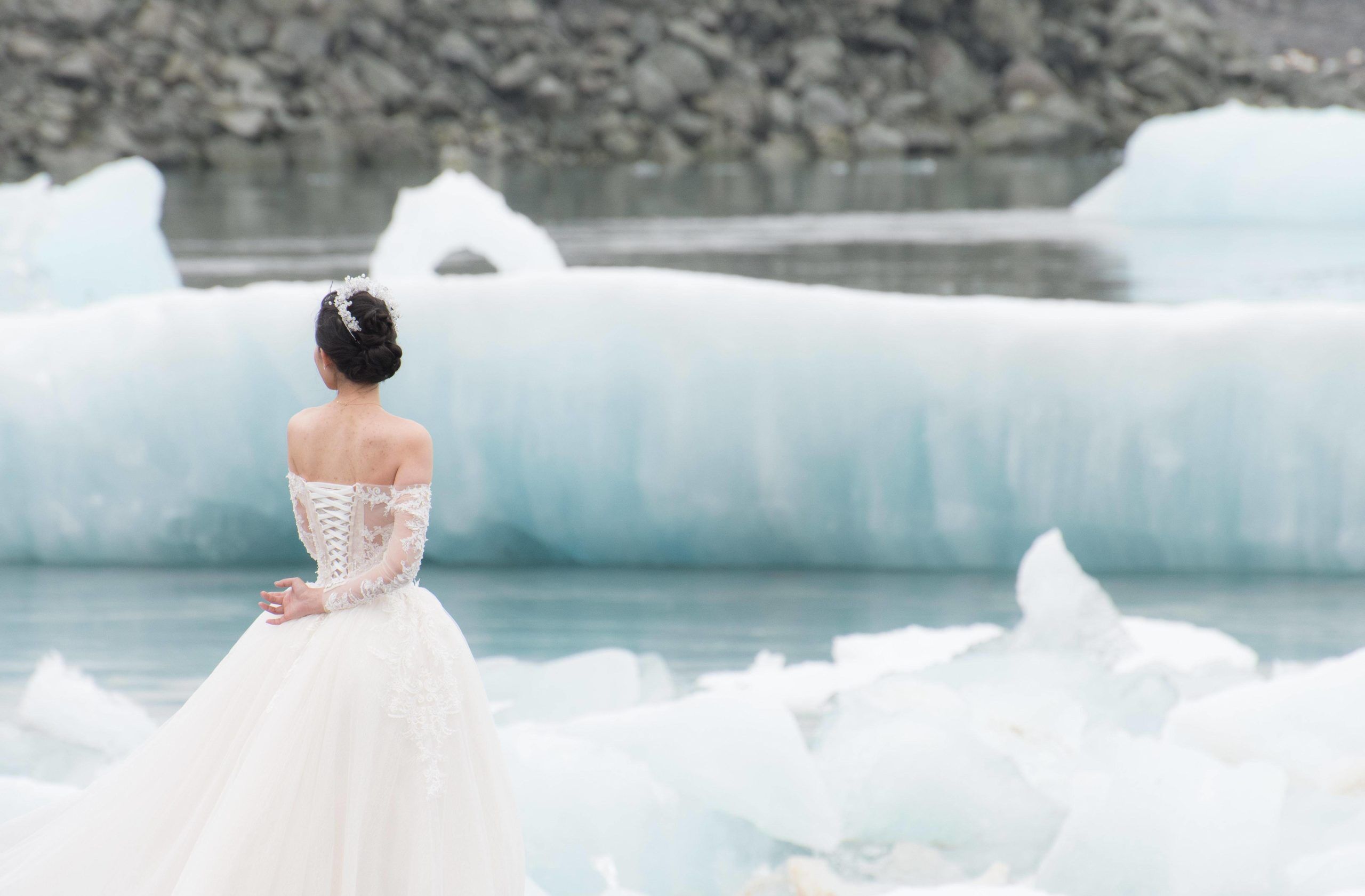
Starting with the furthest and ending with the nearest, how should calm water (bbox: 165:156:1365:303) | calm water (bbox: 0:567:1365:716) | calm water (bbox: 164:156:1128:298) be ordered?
calm water (bbox: 164:156:1128:298) → calm water (bbox: 165:156:1365:303) → calm water (bbox: 0:567:1365:716)

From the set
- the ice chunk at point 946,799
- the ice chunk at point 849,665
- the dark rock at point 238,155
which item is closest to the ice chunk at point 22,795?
the ice chunk at point 946,799

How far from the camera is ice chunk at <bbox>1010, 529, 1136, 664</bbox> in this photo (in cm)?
362

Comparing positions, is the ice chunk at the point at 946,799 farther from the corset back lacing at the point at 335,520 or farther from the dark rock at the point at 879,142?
the dark rock at the point at 879,142

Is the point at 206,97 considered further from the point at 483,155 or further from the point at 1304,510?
the point at 1304,510

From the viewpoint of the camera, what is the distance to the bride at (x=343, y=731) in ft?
5.71

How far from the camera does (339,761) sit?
1.76 meters

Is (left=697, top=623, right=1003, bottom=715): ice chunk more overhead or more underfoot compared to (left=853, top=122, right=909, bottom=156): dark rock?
more underfoot

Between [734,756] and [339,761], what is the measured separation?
1217 mm

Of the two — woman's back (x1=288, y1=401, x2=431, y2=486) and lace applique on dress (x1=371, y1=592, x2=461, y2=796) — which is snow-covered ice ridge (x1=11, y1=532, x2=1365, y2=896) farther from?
woman's back (x1=288, y1=401, x2=431, y2=486)

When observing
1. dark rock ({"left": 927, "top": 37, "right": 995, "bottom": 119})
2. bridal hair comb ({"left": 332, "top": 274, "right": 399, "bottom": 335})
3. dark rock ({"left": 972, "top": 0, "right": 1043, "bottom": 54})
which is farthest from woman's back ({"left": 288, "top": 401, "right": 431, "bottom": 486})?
dark rock ({"left": 972, "top": 0, "right": 1043, "bottom": 54})

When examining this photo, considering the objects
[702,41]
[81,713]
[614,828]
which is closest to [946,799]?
[614,828]

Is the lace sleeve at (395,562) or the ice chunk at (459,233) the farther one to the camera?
the ice chunk at (459,233)

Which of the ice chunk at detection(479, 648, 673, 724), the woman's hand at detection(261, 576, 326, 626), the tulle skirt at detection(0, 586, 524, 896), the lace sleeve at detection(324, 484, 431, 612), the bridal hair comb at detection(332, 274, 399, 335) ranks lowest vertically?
the ice chunk at detection(479, 648, 673, 724)

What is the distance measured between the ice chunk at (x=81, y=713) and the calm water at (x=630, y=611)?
15 centimetres
